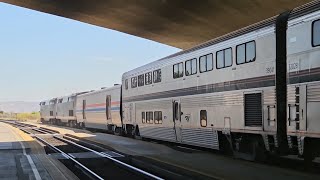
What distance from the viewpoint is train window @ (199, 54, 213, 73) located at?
1714 centimetres

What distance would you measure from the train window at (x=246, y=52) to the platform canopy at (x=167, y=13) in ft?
60.5

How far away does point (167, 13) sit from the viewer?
3625 centimetres

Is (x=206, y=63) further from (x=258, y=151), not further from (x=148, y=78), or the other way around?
(x=148, y=78)

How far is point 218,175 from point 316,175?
2.41 m

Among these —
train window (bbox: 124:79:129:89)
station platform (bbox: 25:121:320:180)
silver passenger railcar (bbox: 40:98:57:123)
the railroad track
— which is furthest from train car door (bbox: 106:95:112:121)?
silver passenger railcar (bbox: 40:98:57:123)

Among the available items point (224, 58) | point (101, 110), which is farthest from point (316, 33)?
point (101, 110)

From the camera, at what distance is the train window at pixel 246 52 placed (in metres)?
14.3

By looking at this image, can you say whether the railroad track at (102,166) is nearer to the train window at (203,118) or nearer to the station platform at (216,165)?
the station platform at (216,165)

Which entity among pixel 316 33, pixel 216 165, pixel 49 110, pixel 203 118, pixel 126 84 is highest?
pixel 316 33

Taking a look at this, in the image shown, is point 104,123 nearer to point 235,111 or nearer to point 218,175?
point 235,111

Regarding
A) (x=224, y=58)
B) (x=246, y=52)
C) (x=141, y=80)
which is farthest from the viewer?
(x=141, y=80)

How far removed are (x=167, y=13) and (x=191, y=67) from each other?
1798 cm

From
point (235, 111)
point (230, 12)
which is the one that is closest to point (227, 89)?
point (235, 111)

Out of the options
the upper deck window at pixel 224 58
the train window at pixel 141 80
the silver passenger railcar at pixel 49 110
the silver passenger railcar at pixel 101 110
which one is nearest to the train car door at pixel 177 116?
the upper deck window at pixel 224 58
